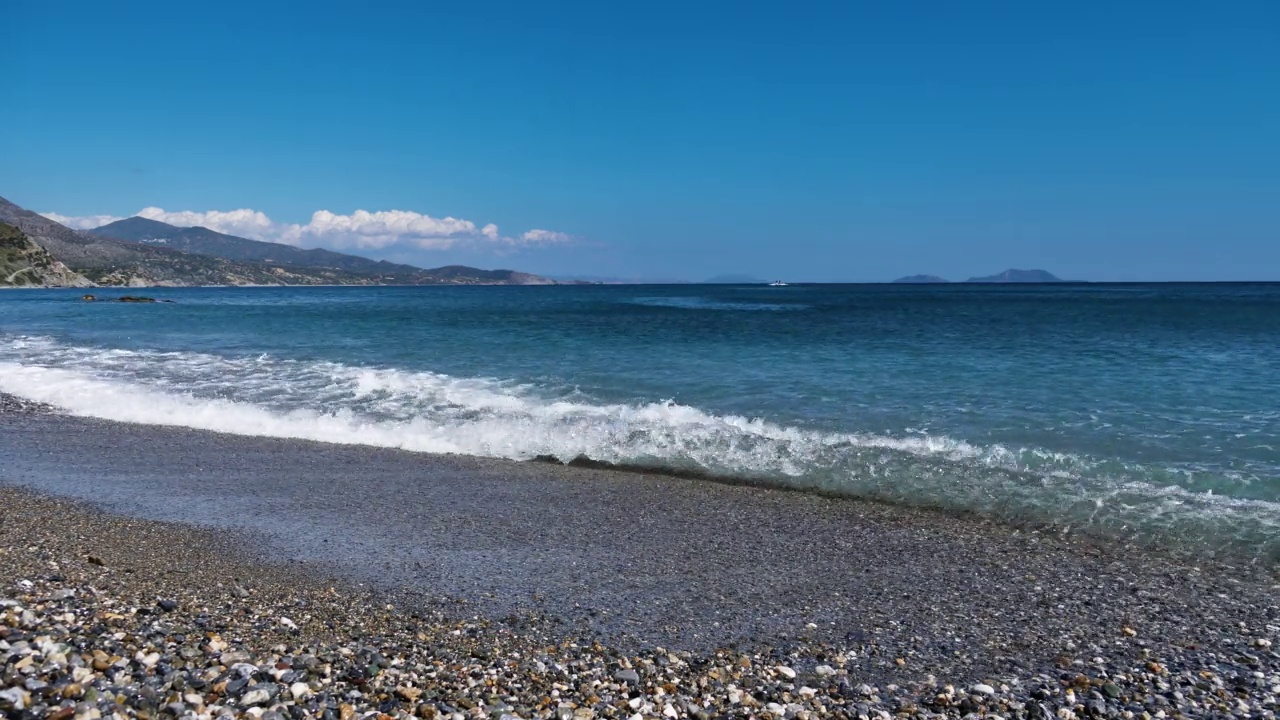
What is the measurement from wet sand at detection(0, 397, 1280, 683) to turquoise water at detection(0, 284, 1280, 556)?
153cm

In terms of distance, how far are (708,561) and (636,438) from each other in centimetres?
613

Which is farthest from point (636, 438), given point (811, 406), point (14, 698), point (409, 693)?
point (14, 698)

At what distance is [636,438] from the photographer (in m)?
13.9

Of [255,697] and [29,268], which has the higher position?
[29,268]

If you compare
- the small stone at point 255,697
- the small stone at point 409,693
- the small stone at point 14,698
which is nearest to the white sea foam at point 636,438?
the small stone at point 409,693

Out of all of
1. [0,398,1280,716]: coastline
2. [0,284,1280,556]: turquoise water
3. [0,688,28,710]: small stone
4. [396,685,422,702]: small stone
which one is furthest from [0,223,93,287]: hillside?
[396,685,422,702]: small stone

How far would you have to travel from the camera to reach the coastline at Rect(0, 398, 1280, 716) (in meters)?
5.56

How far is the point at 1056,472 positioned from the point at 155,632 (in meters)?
11.3

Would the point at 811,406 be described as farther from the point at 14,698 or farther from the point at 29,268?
the point at 29,268

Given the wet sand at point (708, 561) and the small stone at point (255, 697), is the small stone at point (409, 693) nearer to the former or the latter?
the small stone at point (255, 697)

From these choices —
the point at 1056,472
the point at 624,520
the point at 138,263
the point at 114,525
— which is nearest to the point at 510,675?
the point at 624,520

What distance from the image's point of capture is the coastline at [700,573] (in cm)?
556

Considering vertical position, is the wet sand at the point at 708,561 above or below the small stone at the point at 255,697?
below

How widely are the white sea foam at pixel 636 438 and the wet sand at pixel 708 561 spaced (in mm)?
1037
